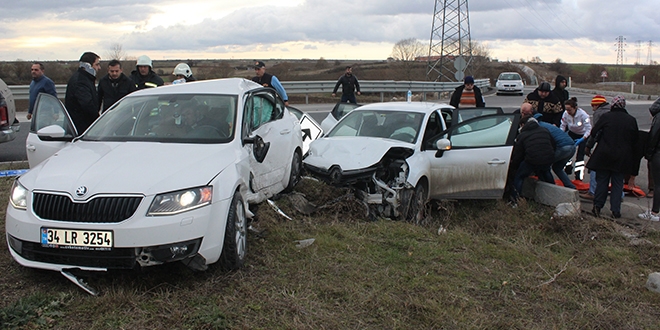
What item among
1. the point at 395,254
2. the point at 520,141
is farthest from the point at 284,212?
the point at 520,141

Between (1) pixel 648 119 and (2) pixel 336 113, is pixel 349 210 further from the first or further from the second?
(1) pixel 648 119

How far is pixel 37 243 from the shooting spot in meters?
4.24

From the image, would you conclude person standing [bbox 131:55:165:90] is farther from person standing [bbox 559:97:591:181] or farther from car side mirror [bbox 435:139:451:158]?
person standing [bbox 559:97:591:181]

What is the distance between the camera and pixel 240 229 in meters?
4.91

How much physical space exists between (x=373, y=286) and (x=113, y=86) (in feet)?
18.0

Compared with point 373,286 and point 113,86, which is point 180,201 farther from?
point 113,86

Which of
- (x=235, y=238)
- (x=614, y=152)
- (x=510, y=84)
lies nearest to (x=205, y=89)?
(x=235, y=238)

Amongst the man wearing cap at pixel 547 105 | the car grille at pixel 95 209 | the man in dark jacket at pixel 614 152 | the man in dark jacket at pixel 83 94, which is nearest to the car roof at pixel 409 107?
the man in dark jacket at pixel 614 152

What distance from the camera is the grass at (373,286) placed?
13.1 feet

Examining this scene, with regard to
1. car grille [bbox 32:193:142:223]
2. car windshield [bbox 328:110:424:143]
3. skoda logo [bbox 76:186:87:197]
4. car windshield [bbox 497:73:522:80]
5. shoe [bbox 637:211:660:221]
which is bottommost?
shoe [bbox 637:211:660:221]

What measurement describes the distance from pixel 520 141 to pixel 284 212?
3.65 meters

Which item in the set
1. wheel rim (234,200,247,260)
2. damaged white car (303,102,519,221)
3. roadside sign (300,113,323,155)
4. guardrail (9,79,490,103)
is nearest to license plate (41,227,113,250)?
wheel rim (234,200,247,260)

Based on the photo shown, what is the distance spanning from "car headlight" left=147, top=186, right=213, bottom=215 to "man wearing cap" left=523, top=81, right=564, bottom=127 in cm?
752

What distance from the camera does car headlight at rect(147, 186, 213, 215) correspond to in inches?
165
